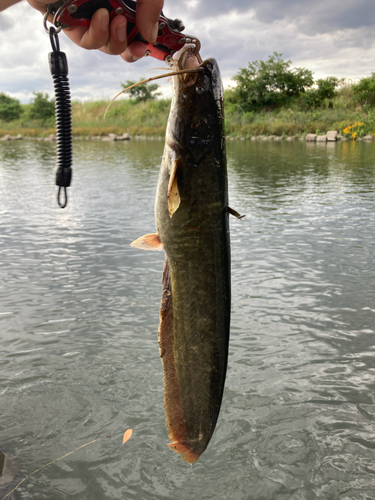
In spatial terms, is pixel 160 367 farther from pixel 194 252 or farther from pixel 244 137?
pixel 244 137

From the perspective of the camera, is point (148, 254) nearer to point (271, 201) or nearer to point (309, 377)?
point (309, 377)

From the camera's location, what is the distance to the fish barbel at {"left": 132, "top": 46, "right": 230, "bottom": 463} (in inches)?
54.1

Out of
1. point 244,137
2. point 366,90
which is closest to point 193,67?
point 244,137

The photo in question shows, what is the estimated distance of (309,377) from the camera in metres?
3.25

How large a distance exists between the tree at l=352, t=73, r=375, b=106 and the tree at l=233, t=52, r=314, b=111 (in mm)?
5051

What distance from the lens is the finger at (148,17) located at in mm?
1778

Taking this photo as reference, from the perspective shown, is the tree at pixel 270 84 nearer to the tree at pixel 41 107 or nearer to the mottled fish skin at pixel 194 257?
the tree at pixel 41 107

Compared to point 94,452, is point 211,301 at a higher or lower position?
higher

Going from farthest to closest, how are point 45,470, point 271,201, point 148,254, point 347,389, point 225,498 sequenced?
1. point 271,201
2. point 148,254
3. point 347,389
4. point 45,470
5. point 225,498

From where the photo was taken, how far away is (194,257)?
4.82 ft

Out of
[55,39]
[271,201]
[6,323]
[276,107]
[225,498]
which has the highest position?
[276,107]

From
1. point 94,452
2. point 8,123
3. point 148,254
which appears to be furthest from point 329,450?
point 8,123

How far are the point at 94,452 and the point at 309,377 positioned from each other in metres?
1.64

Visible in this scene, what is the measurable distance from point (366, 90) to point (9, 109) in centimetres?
3893
